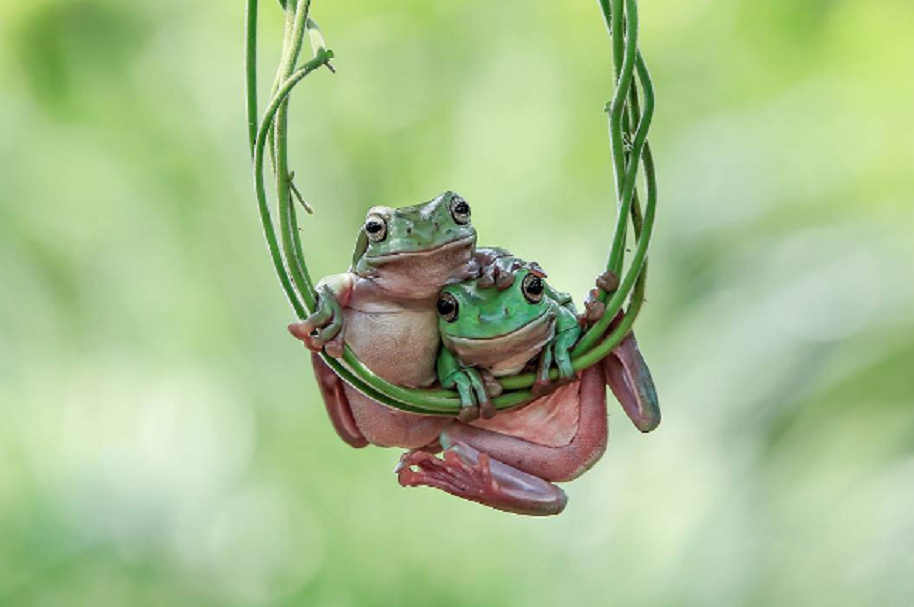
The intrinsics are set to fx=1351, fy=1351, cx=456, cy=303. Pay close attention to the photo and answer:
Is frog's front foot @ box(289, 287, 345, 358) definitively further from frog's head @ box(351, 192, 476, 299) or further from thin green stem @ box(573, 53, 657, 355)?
thin green stem @ box(573, 53, 657, 355)

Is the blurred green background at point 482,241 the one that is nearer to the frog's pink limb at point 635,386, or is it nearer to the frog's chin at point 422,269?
the frog's pink limb at point 635,386

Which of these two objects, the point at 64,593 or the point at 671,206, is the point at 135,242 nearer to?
the point at 64,593

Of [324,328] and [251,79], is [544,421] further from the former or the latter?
[251,79]

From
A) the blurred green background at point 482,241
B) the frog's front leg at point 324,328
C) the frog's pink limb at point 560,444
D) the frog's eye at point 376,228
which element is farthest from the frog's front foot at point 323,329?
the blurred green background at point 482,241

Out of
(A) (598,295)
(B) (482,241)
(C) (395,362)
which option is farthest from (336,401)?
(B) (482,241)

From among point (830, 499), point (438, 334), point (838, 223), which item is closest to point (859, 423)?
point (830, 499)

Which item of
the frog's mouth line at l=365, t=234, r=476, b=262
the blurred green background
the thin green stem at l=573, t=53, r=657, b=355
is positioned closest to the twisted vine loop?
the thin green stem at l=573, t=53, r=657, b=355
